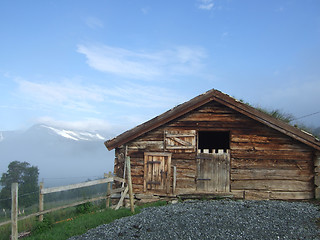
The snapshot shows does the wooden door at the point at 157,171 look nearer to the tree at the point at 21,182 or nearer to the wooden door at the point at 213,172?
the wooden door at the point at 213,172

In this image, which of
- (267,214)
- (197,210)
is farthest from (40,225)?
(267,214)

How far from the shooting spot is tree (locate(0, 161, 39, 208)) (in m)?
42.0

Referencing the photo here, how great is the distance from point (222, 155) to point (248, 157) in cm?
114

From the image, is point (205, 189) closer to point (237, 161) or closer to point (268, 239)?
point (237, 161)

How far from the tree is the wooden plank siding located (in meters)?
35.9

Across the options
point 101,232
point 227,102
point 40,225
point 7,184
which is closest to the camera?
point 101,232

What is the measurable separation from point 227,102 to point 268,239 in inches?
262

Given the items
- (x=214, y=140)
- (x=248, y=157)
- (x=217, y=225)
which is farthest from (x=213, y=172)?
(x=214, y=140)

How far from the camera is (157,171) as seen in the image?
12703 millimetres

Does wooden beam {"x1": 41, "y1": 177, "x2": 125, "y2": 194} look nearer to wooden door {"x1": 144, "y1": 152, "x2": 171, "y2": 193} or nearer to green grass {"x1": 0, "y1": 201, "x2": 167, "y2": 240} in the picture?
green grass {"x1": 0, "y1": 201, "x2": 167, "y2": 240}

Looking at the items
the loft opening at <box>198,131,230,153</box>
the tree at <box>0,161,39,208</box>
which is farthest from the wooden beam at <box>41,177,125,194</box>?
the tree at <box>0,161,39,208</box>

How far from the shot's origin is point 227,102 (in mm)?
12273

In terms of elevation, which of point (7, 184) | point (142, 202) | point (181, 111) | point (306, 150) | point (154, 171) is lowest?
point (7, 184)

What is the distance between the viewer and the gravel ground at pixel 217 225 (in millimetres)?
7020
